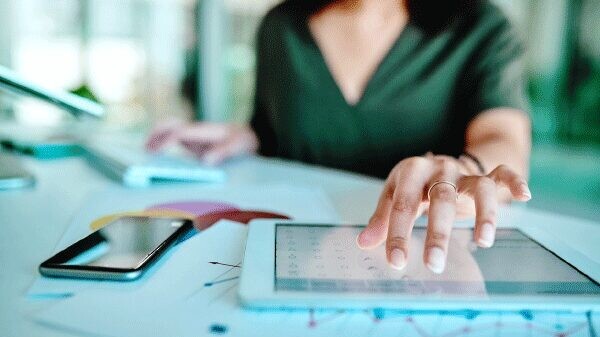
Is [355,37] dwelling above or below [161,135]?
above

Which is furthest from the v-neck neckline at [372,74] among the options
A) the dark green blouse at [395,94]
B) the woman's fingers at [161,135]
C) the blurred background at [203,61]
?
the blurred background at [203,61]

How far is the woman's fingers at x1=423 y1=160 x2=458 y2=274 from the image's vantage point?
1.08 feet

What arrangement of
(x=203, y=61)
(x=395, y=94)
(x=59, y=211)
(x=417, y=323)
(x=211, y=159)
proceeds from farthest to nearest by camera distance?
(x=203, y=61) → (x=395, y=94) → (x=211, y=159) → (x=59, y=211) → (x=417, y=323)

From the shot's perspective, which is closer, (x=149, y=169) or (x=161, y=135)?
(x=149, y=169)

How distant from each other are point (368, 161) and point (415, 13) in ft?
1.04

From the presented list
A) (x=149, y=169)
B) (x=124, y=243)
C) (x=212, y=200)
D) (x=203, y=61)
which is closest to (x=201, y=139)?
(x=149, y=169)

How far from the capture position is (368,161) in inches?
41.9

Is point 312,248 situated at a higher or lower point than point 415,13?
lower

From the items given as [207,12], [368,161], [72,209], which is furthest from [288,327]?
[207,12]

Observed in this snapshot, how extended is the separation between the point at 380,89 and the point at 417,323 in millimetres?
759

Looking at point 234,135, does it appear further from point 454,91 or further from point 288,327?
point 288,327

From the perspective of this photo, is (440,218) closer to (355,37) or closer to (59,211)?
(59,211)

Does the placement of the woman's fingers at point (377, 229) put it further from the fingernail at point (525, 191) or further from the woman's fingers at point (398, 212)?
the fingernail at point (525, 191)

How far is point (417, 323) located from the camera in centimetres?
30
